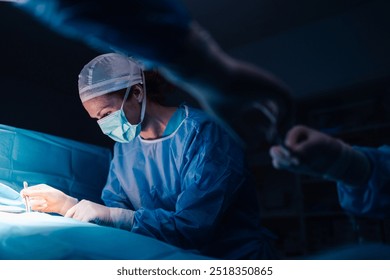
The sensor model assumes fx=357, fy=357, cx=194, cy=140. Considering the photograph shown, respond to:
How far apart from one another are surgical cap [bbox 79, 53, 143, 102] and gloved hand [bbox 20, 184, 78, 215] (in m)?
0.34

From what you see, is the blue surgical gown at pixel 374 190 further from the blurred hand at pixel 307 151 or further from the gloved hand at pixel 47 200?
the gloved hand at pixel 47 200

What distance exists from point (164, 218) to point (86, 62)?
61cm

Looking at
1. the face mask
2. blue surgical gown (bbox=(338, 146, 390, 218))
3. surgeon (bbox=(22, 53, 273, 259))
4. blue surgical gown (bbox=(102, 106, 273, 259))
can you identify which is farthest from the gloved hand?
blue surgical gown (bbox=(338, 146, 390, 218))

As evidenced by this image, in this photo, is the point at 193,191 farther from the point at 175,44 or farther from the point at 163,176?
the point at 175,44

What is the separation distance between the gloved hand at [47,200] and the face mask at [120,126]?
287 mm

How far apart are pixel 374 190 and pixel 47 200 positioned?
99 cm

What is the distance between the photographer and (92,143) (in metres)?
1.56

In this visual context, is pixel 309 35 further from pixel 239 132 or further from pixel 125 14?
pixel 125 14

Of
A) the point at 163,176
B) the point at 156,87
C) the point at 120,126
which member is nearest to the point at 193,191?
the point at 163,176

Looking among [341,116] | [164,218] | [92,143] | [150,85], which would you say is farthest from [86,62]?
[341,116]

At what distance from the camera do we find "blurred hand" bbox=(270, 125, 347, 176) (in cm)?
67

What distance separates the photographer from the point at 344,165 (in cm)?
71

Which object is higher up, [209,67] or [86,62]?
[86,62]

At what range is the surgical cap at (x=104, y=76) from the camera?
114 centimetres
